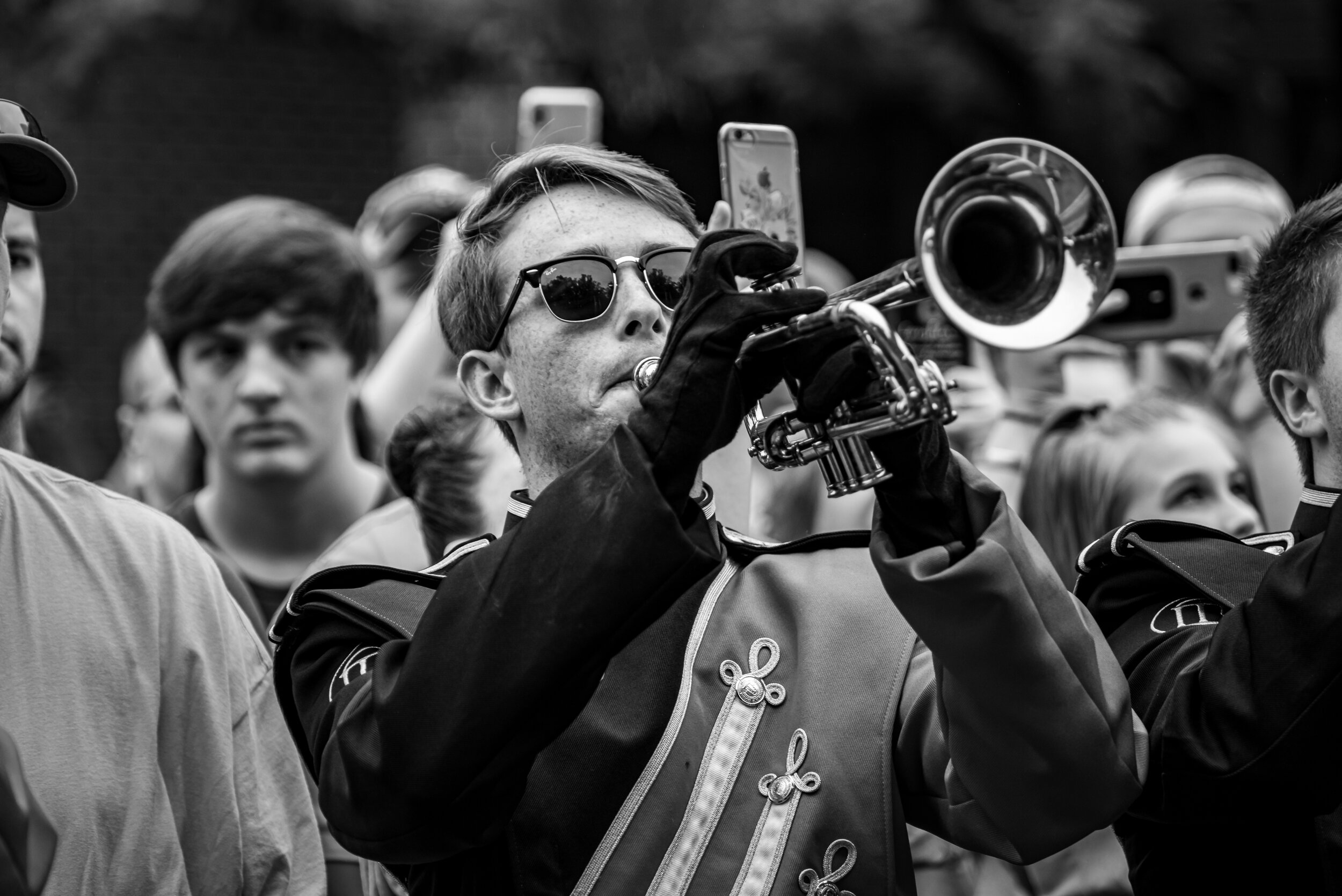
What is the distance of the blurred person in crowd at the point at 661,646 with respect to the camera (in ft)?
7.09

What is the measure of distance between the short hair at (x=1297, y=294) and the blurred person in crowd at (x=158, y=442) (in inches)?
142

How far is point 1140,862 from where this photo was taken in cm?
260

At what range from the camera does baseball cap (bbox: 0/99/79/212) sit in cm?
269

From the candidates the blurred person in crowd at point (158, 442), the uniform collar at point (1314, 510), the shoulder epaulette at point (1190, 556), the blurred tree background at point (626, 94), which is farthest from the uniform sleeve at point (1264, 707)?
the blurred tree background at point (626, 94)

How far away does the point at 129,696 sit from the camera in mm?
2713

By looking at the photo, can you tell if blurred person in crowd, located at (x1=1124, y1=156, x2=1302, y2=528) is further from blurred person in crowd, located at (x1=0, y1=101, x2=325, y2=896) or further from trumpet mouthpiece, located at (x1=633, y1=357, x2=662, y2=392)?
blurred person in crowd, located at (x1=0, y1=101, x2=325, y2=896)

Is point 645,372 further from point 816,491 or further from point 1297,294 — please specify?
point 816,491

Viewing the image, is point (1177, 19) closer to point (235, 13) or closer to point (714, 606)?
point (235, 13)

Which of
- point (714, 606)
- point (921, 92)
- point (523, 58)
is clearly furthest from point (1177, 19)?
point (714, 606)

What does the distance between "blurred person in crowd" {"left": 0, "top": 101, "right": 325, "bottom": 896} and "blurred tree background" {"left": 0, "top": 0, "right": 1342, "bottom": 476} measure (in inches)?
230

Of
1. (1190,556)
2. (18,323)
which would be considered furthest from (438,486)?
(1190,556)

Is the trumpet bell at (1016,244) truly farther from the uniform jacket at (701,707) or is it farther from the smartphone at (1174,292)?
the smartphone at (1174,292)

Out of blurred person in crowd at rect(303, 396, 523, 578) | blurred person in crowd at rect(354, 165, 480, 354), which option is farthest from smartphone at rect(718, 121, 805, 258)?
blurred person in crowd at rect(354, 165, 480, 354)

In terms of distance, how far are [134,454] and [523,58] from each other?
175 inches
